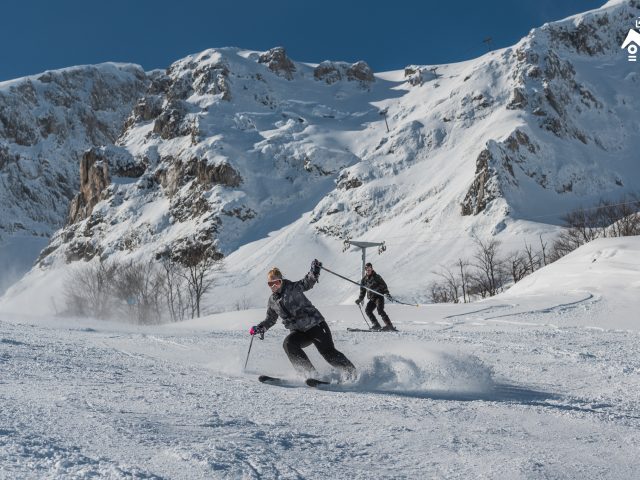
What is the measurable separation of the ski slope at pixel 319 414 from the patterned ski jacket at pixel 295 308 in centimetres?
76

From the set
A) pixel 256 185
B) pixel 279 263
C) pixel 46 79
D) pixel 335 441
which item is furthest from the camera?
pixel 46 79

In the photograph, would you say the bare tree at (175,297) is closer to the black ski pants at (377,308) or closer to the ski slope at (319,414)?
the black ski pants at (377,308)

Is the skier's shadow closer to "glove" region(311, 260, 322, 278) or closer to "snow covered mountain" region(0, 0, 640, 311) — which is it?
"glove" region(311, 260, 322, 278)

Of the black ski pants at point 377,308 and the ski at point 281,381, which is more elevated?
the black ski pants at point 377,308

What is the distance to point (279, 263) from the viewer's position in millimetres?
80500

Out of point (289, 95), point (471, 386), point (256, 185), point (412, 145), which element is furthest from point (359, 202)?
point (471, 386)

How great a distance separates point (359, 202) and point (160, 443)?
8744cm

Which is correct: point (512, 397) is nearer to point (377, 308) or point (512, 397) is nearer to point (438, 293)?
point (377, 308)

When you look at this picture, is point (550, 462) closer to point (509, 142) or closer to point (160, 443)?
point (160, 443)

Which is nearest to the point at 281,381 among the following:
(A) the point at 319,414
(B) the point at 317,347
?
(B) the point at 317,347

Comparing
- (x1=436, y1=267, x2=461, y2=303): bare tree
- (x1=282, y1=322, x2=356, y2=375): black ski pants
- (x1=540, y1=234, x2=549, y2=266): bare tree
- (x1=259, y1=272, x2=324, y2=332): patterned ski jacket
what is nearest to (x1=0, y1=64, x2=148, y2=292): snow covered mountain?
(x1=436, y1=267, x2=461, y2=303): bare tree

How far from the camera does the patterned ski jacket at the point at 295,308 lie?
7.12m

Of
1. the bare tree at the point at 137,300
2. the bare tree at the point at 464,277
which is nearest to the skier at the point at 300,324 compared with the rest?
the bare tree at the point at 137,300

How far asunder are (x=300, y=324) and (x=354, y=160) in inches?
4112
